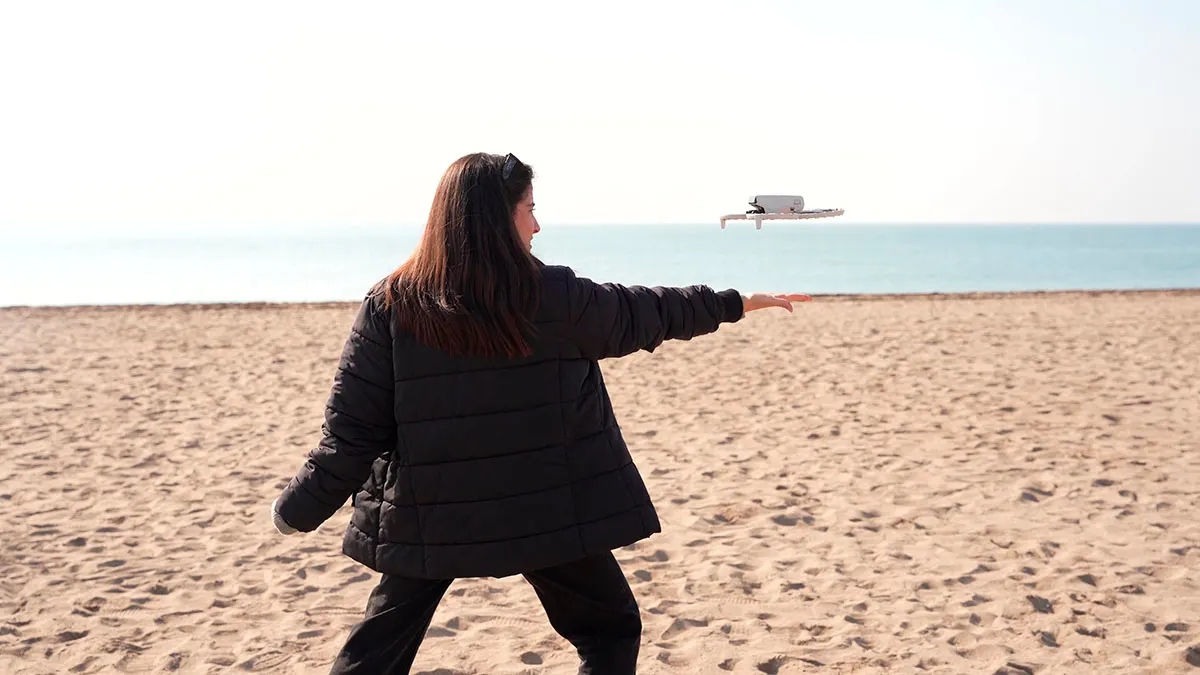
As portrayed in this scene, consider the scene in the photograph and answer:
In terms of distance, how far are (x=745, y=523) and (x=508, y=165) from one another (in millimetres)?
3938

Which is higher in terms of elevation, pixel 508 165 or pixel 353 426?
pixel 508 165

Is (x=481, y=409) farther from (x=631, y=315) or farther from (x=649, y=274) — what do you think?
(x=649, y=274)

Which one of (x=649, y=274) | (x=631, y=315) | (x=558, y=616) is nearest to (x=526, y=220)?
(x=631, y=315)

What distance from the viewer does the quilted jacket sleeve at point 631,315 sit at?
2.43m

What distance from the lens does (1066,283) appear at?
47094mm

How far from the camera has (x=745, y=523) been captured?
5.91m

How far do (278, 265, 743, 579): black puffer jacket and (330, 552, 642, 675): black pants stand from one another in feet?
0.39

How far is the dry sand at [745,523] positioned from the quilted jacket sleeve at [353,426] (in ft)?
5.55

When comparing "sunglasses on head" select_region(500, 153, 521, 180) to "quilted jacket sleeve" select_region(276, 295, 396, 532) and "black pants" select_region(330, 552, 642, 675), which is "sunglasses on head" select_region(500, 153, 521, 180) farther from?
"black pants" select_region(330, 552, 642, 675)

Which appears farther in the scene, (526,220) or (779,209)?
(526,220)

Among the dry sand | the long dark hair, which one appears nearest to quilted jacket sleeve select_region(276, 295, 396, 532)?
the long dark hair

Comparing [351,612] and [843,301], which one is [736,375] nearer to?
[351,612]

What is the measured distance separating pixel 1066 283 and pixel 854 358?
39.5 m

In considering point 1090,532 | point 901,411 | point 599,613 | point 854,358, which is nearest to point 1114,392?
point 901,411
